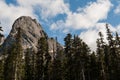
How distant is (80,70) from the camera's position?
67.9 m

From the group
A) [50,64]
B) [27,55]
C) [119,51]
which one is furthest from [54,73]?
[119,51]

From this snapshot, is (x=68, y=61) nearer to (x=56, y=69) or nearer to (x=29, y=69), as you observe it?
(x=56, y=69)

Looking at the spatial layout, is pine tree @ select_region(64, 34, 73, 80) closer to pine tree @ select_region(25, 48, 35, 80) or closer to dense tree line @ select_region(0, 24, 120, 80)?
dense tree line @ select_region(0, 24, 120, 80)

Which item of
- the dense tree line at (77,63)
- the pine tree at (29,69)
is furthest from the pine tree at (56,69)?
the pine tree at (29,69)

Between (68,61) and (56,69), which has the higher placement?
(68,61)

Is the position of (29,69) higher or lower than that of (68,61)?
lower

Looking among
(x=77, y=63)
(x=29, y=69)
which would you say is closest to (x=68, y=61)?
(x=77, y=63)

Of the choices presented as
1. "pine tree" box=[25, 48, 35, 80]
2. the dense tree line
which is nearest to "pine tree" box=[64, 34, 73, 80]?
the dense tree line

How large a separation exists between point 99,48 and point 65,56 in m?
9.79

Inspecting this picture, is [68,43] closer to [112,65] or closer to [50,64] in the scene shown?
[50,64]

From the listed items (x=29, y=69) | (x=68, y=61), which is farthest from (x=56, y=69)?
(x=29, y=69)

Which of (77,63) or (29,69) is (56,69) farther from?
(29,69)

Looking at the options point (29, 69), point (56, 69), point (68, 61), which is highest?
point (68, 61)

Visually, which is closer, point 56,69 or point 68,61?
point 68,61
